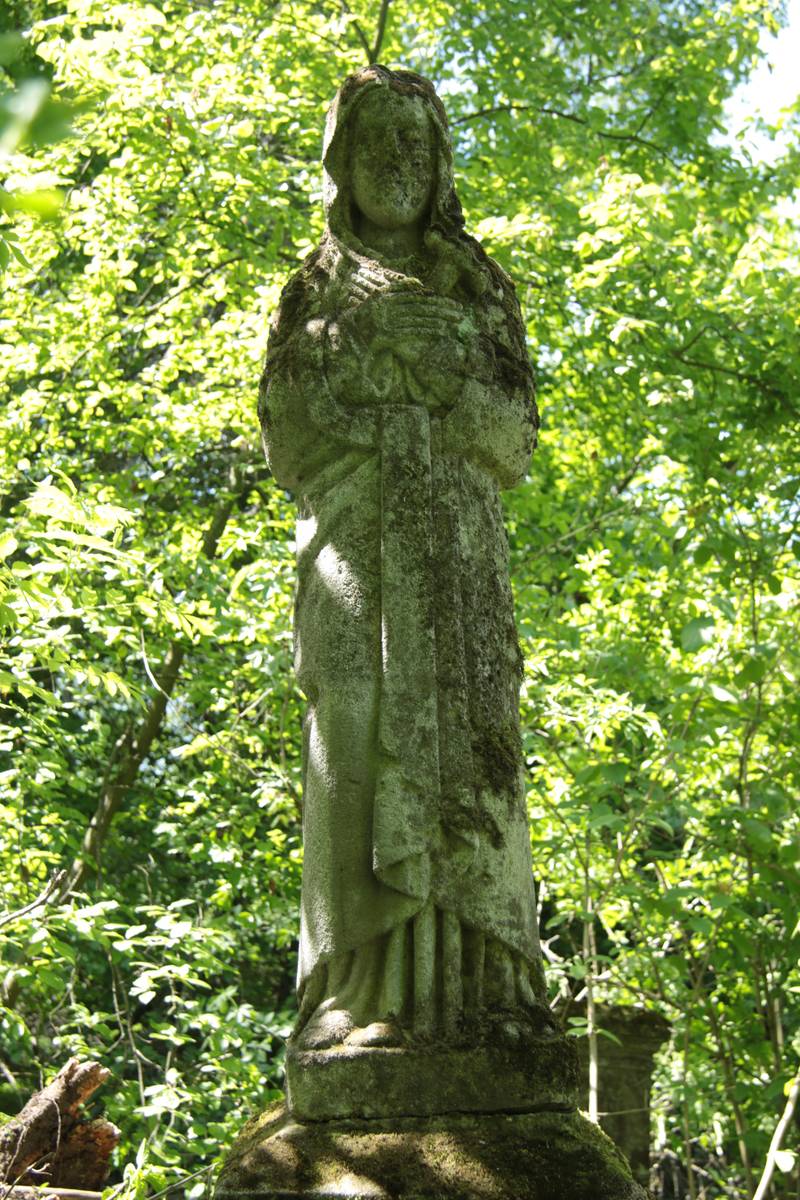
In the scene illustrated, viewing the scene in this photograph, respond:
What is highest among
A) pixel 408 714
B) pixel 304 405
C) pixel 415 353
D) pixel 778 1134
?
pixel 415 353

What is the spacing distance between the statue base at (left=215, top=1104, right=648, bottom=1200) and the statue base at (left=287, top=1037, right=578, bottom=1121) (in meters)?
0.03

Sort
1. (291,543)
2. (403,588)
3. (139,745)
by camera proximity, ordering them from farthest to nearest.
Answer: (139,745) → (291,543) → (403,588)

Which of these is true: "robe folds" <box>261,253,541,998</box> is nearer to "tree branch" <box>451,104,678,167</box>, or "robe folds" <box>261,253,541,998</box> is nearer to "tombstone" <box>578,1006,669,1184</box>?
"tombstone" <box>578,1006,669,1184</box>

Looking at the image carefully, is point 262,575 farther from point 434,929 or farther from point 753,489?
point 434,929

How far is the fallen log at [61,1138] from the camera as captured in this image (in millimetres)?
4457

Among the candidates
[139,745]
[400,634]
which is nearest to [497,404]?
[400,634]

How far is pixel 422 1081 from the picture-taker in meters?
3.28

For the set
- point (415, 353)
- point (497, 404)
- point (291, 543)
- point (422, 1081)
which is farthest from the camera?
point (291, 543)

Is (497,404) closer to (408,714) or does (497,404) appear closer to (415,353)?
(415,353)

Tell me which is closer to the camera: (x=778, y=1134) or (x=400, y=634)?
(x=400, y=634)

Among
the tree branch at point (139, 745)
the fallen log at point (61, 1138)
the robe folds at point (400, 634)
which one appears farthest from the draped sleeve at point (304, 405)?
the tree branch at point (139, 745)

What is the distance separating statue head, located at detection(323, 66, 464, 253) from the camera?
14.4 ft

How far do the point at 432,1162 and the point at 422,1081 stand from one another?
0.23 metres

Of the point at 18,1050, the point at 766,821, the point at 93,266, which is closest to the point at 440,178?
the point at 766,821
